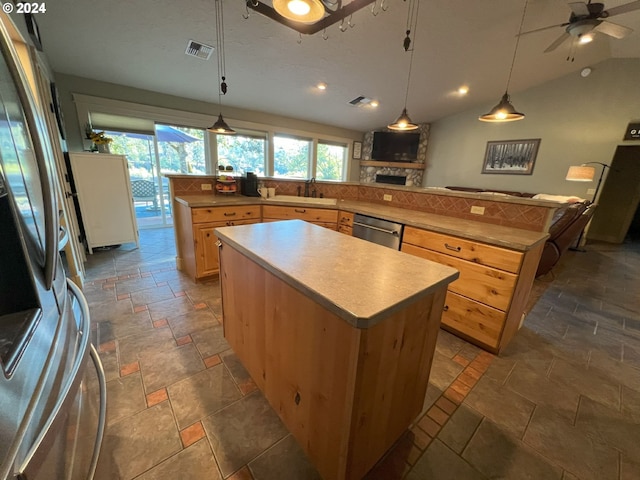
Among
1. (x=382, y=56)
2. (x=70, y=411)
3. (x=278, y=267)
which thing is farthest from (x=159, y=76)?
(x=70, y=411)

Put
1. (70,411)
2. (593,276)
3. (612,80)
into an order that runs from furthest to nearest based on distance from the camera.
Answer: (612,80) → (593,276) → (70,411)

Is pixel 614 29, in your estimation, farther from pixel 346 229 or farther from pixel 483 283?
pixel 346 229

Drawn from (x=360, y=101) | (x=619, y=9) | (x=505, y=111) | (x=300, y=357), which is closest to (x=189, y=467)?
(x=300, y=357)

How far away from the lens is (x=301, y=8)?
1.26 metres

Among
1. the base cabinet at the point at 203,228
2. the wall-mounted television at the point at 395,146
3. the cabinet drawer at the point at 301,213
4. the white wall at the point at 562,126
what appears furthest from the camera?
the wall-mounted television at the point at 395,146

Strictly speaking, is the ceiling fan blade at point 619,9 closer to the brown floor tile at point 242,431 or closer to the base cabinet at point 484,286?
the base cabinet at point 484,286

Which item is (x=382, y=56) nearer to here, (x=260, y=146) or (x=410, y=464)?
(x=260, y=146)

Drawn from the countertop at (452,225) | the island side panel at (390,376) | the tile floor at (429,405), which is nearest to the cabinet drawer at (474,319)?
the tile floor at (429,405)

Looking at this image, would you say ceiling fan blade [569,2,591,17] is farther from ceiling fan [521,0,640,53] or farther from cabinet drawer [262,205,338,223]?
cabinet drawer [262,205,338,223]

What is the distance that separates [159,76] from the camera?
390 centimetres

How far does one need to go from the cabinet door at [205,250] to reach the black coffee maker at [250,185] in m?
0.68

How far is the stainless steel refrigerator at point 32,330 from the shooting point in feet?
1.15

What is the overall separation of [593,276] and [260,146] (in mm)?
6369

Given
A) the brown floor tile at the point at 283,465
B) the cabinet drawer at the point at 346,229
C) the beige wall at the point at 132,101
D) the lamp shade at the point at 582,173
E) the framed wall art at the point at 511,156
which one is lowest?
the brown floor tile at the point at 283,465
